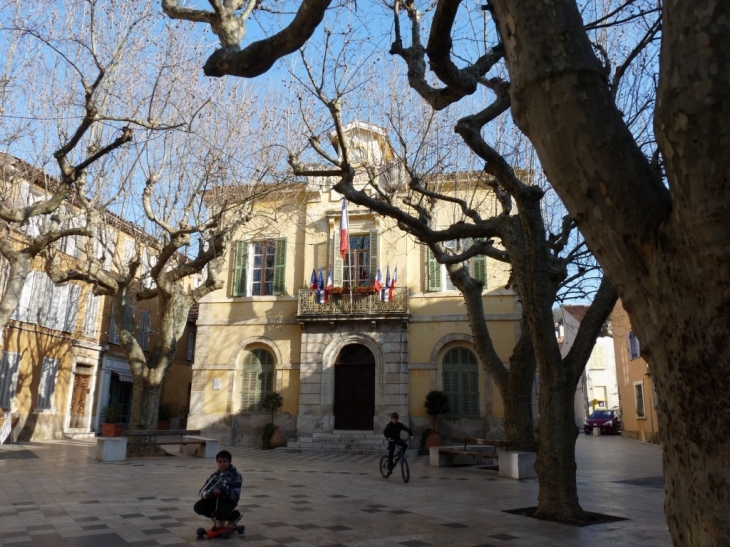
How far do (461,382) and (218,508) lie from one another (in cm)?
1379

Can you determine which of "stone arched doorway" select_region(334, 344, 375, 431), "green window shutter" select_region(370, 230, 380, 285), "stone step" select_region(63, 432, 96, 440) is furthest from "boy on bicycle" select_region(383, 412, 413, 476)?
"stone step" select_region(63, 432, 96, 440)

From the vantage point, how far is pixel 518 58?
3.03m

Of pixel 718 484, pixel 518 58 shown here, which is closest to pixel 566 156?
pixel 518 58

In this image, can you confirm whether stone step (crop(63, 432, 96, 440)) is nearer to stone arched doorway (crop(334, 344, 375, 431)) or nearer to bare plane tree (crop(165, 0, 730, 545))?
stone arched doorway (crop(334, 344, 375, 431))

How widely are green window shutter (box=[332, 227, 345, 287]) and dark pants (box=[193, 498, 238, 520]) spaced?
14019 millimetres

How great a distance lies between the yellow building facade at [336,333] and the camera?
1877 centimetres

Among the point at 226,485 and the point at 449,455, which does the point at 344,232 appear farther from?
the point at 226,485

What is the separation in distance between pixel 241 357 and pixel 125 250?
6.63 meters

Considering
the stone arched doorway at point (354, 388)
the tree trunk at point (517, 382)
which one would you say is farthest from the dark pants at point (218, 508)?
the stone arched doorway at point (354, 388)

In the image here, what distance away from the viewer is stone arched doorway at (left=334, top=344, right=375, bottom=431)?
62.5 feet

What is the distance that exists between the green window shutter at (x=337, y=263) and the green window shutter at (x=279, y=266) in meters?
1.93

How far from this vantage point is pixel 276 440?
61.0 feet

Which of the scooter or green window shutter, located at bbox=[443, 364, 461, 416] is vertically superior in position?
green window shutter, located at bbox=[443, 364, 461, 416]

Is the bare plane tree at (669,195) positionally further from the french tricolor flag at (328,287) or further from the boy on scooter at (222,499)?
the french tricolor flag at (328,287)
